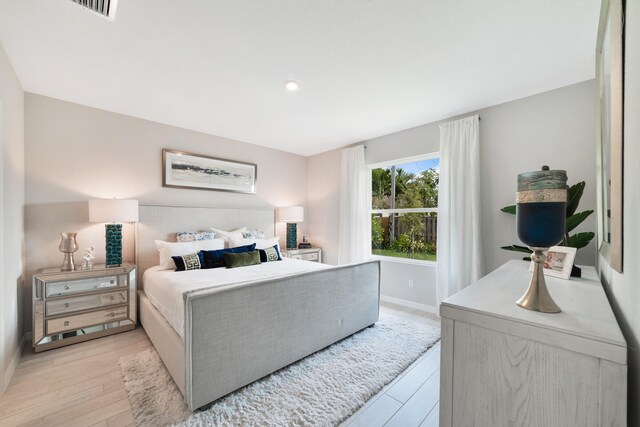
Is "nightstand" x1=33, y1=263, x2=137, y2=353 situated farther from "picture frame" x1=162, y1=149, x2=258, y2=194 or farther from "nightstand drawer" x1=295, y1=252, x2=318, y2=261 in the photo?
"nightstand drawer" x1=295, y1=252, x2=318, y2=261

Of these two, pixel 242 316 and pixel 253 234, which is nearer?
pixel 242 316

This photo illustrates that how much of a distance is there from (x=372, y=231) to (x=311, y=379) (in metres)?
2.76

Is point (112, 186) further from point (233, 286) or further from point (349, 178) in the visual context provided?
point (349, 178)

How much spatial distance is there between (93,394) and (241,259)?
1.68 metres

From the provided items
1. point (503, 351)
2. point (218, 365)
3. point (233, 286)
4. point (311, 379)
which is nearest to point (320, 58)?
point (233, 286)

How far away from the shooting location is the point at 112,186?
3.19m

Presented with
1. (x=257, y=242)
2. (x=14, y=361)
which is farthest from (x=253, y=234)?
(x=14, y=361)

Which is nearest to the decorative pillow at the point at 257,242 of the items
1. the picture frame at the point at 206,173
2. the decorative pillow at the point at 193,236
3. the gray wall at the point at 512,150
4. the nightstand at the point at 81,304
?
the decorative pillow at the point at 193,236

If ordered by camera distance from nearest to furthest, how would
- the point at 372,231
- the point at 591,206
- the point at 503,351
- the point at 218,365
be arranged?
the point at 503,351 < the point at 218,365 < the point at 591,206 < the point at 372,231

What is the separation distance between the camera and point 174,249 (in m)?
3.15

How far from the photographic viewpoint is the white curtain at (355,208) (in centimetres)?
427

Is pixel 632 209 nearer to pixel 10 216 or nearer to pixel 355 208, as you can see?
pixel 355 208

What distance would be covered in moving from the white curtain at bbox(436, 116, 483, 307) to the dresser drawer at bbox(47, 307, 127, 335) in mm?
3753

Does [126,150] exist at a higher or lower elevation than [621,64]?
higher
